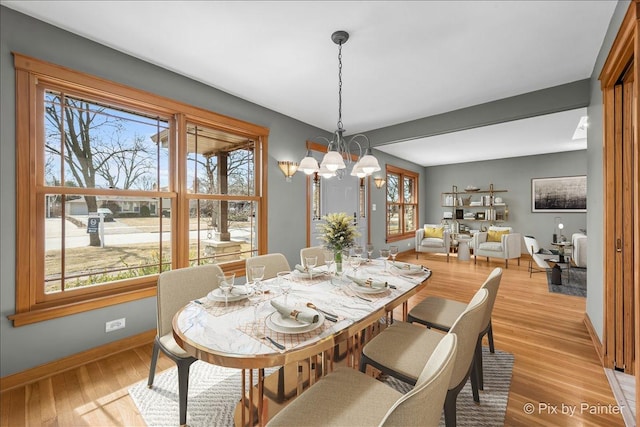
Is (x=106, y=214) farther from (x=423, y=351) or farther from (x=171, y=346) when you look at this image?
(x=423, y=351)

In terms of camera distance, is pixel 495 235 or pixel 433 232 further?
pixel 433 232

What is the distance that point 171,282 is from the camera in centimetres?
186

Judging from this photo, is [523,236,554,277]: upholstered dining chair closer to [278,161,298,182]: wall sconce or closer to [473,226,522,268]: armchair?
[473,226,522,268]: armchair

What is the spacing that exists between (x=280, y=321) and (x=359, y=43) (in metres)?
2.12

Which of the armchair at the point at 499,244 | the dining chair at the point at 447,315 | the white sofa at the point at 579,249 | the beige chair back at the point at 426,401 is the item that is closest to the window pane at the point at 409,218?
the armchair at the point at 499,244

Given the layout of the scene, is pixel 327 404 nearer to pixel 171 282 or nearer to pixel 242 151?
pixel 171 282

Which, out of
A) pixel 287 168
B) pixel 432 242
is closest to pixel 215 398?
pixel 287 168

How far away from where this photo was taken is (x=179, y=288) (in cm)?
189

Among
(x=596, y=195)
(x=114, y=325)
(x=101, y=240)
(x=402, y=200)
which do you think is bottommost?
(x=114, y=325)

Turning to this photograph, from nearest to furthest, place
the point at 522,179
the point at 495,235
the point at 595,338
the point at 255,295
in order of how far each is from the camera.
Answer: the point at 255,295 → the point at 595,338 → the point at 495,235 → the point at 522,179

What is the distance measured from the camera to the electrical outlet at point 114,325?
90.0 inches

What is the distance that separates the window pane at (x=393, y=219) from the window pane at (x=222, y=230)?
13.0 ft

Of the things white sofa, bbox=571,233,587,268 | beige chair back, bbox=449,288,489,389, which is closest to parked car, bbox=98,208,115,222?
beige chair back, bbox=449,288,489,389

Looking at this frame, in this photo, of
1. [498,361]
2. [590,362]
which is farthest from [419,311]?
[590,362]
